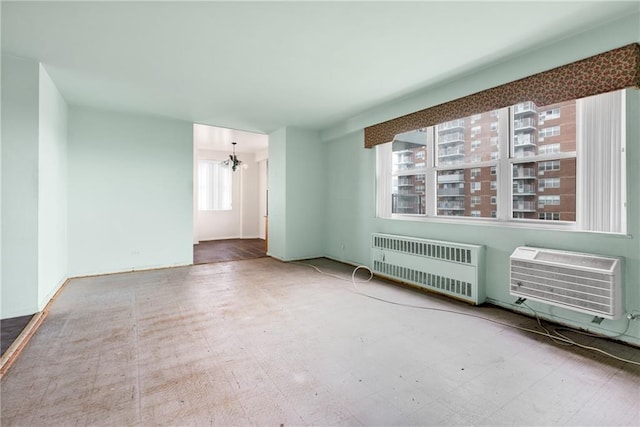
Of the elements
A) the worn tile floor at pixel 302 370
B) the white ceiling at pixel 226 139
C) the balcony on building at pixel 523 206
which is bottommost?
the worn tile floor at pixel 302 370

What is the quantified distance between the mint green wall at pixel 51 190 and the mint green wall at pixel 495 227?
4248 millimetres

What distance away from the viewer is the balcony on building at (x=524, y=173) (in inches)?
124

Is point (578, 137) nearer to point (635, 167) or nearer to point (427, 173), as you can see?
point (635, 167)

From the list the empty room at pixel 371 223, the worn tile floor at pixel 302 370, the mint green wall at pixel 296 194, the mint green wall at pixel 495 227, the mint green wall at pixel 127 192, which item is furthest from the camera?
the mint green wall at pixel 296 194

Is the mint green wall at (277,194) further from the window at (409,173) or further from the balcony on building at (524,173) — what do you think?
the balcony on building at (524,173)

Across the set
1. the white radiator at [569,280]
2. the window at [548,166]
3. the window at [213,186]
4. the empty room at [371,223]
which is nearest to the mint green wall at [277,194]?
the empty room at [371,223]

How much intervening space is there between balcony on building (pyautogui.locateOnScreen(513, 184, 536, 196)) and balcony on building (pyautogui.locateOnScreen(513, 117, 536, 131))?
2.03 ft

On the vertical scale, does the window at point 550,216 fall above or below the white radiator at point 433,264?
above

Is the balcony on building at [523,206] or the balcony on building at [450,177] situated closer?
the balcony on building at [523,206]

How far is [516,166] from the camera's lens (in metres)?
3.31

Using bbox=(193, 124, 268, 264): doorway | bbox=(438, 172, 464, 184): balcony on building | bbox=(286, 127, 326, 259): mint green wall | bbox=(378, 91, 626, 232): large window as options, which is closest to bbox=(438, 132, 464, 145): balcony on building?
bbox=(378, 91, 626, 232): large window

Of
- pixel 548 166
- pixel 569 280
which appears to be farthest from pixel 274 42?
pixel 569 280

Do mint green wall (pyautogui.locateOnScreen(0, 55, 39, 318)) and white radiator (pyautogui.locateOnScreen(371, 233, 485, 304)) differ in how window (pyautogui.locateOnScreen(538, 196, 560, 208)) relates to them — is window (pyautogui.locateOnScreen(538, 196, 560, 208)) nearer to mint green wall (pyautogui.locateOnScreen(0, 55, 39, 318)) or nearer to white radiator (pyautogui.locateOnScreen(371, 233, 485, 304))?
white radiator (pyautogui.locateOnScreen(371, 233, 485, 304))

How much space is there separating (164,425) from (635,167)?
385cm
